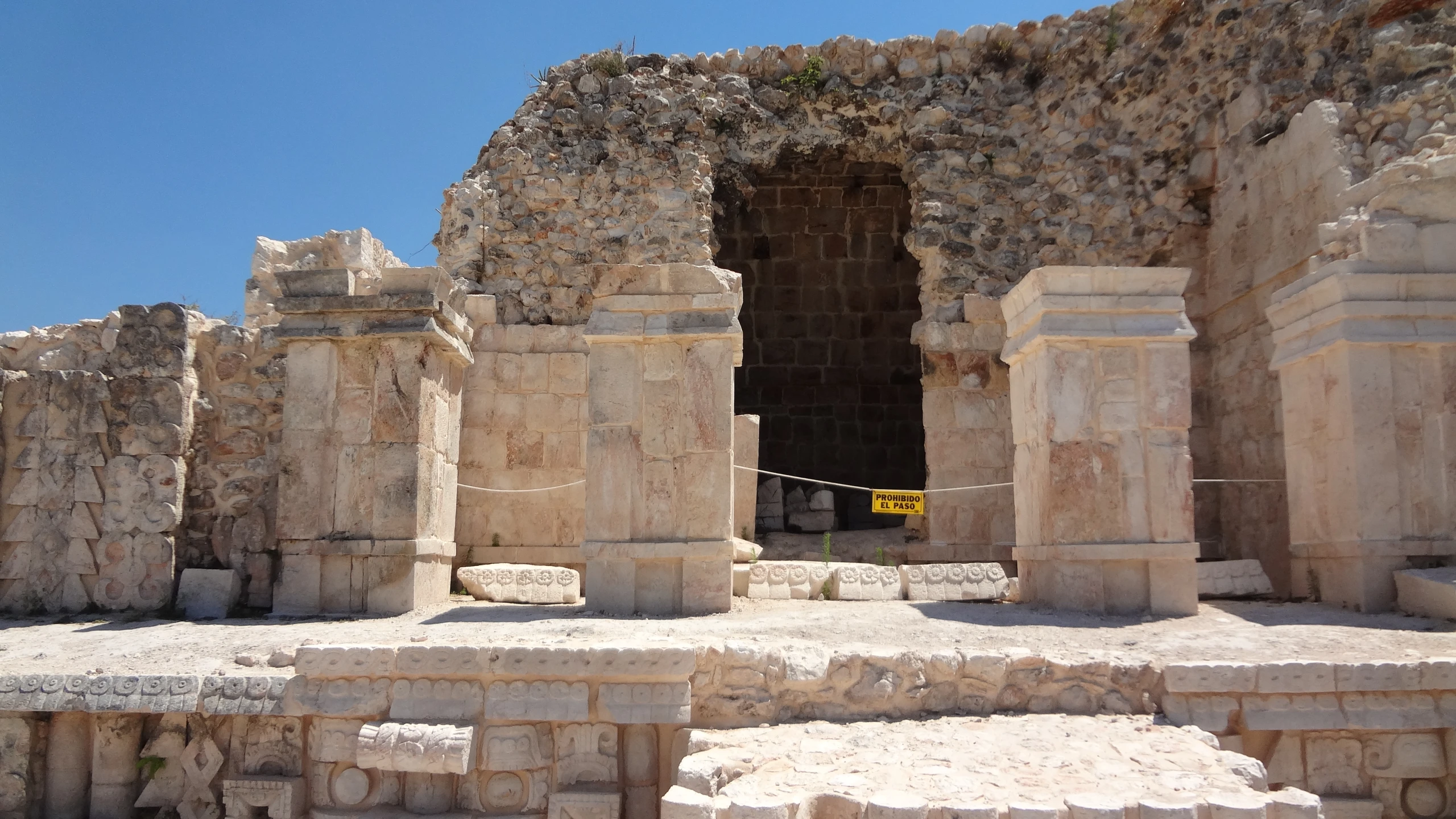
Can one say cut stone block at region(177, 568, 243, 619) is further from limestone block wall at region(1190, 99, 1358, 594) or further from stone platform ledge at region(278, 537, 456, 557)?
limestone block wall at region(1190, 99, 1358, 594)

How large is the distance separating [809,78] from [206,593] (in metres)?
7.79

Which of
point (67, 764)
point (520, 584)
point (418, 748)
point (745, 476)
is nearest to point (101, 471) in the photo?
point (67, 764)

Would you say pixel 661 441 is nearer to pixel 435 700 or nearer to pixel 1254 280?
pixel 435 700

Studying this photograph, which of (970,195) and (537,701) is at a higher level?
(970,195)

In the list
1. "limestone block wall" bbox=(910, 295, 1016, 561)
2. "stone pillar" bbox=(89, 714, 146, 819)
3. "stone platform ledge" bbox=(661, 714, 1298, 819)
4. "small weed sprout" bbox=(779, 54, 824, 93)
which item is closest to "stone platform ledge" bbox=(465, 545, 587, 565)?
"limestone block wall" bbox=(910, 295, 1016, 561)

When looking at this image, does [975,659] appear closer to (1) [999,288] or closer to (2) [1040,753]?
(2) [1040,753]

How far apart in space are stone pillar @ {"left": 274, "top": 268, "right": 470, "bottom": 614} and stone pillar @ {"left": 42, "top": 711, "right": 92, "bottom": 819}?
1635mm

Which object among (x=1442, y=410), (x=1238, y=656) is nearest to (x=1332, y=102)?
(x=1442, y=410)

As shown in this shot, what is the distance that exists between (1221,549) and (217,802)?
844cm

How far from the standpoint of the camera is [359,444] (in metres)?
6.32

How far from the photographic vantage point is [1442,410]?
620 cm

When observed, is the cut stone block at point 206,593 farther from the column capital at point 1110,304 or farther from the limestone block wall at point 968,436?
the limestone block wall at point 968,436

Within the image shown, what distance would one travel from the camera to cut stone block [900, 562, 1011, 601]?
674cm

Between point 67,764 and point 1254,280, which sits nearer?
point 67,764
